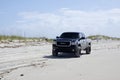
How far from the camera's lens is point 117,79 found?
12.3m

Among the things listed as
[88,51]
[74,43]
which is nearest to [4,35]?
[88,51]

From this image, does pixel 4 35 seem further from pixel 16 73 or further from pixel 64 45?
pixel 16 73

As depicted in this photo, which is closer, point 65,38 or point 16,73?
point 16,73

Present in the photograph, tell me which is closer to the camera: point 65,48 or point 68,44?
point 68,44

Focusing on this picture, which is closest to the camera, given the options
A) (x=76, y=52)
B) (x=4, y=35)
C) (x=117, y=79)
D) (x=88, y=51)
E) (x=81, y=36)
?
(x=117, y=79)

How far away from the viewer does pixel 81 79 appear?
1233 centimetres

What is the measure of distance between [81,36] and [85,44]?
1.39 m

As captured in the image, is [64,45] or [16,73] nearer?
[16,73]

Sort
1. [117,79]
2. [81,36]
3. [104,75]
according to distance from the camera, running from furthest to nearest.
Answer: [81,36] < [104,75] < [117,79]

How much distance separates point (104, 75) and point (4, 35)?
3576cm

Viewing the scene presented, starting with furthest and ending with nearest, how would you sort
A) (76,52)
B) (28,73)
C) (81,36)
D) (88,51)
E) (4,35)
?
(4,35), (88,51), (81,36), (76,52), (28,73)

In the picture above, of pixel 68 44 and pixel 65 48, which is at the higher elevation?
pixel 68 44

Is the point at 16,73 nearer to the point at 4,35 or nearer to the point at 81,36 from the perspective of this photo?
the point at 81,36

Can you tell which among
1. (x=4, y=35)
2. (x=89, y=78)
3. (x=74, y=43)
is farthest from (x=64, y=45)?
(x=4, y=35)
